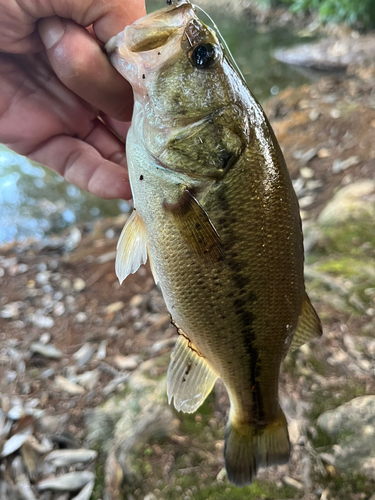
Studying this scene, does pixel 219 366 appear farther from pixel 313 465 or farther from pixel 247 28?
pixel 247 28

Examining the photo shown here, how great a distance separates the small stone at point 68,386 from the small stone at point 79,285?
1.18 metres

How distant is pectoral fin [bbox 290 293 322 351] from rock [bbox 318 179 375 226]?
190 cm

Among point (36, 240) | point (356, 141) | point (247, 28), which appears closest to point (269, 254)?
point (356, 141)

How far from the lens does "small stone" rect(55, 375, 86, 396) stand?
2.62 meters

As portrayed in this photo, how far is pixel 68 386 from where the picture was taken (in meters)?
2.69

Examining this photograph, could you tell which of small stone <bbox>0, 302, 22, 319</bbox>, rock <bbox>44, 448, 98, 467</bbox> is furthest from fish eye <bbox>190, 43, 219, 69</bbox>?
small stone <bbox>0, 302, 22, 319</bbox>

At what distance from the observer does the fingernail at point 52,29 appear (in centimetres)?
142

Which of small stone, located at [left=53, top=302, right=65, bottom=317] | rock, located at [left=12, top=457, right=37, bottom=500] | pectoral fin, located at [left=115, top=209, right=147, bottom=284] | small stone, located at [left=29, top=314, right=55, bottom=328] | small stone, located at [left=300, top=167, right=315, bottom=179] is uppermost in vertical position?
pectoral fin, located at [left=115, top=209, right=147, bottom=284]

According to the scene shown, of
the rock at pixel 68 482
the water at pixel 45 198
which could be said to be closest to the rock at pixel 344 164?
the water at pixel 45 198

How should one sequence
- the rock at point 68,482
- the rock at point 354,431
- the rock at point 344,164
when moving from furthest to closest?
the rock at point 344,164 → the rock at point 68,482 → the rock at point 354,431

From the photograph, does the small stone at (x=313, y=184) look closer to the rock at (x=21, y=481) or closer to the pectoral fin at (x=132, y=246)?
the pectoral fin at (x=132, y=246)

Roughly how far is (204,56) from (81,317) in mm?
2791

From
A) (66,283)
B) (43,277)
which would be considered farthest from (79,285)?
(43,277)

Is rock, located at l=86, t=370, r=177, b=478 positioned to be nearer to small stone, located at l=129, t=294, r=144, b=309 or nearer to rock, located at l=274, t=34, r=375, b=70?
small stone, located at l=129, t=294, r=144, b=309
